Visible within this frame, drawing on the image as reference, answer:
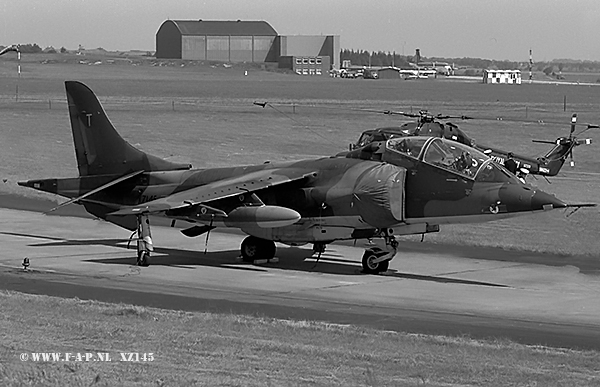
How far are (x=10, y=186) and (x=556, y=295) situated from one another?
22.7m

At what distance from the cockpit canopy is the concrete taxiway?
224cm

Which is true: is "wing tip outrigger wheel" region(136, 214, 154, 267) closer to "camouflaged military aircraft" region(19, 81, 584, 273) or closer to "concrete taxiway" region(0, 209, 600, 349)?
"camouflaged military aircraft" region(19, 81, 584, 273)

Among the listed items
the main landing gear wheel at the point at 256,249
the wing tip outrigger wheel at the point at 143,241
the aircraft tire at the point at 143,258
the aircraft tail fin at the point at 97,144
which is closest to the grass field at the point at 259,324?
the wing tip outrigger wheel at the point at 143,241

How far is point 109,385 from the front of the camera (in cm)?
1120

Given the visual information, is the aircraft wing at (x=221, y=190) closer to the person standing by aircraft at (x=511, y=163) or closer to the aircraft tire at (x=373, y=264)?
the aircraft tire at (x=373, y=264)

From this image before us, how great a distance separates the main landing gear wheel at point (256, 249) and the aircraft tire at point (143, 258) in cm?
228

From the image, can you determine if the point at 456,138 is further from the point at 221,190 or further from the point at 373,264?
the point at 221,190

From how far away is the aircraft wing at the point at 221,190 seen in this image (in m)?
22.1

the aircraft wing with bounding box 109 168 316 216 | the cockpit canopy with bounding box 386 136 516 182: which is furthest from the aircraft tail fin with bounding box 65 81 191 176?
the cockpit canopy with bounding box 386 136 516 182

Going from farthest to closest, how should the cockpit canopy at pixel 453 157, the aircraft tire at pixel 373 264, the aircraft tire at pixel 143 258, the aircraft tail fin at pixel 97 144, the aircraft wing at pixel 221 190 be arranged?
the aircraft tail fin at pixel 97 144 → the aircraft tire at pixel 143 258 → the aircraft tire at pixel 373 264 → the aircraft wing at pixel 221 190 → the cockpit canopy at pixel 453 157

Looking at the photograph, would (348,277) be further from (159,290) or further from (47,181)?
(47,181)

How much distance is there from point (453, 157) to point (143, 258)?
275 inches

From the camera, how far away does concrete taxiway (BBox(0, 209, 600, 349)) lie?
1791cm

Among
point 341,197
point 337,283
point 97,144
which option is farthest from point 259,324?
point 97,144
